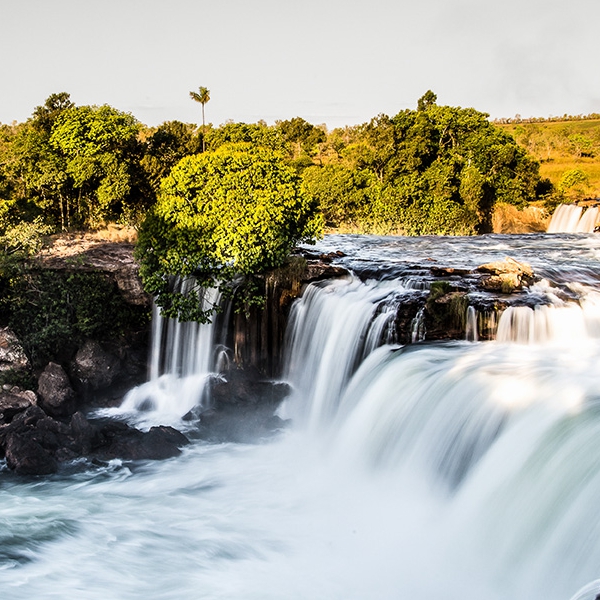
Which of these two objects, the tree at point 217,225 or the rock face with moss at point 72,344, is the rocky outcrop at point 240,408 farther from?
the tree at point 217,225

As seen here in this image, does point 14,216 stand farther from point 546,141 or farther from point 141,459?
point 546,141

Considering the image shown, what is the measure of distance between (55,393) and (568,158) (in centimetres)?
6490

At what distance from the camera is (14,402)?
63.6ft

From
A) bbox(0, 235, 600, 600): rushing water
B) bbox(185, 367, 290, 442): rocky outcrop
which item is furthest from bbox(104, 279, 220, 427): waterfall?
bbox(185, 367, 290, 442): rocky outcrop

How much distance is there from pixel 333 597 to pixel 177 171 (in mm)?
14450

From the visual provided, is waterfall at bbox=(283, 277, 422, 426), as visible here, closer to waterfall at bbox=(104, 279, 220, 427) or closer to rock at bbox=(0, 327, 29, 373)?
waterfall at bbox=(104, 279, 220, 427)

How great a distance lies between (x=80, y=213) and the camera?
3291 centimetres

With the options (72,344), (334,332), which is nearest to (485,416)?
(334,332)

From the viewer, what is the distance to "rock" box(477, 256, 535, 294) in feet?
61.4

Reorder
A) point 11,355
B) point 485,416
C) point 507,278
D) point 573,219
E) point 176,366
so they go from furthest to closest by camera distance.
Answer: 1. point 573,219
2. point 176,366
3. point 11,355
4. point 507,278
5. point 485,416

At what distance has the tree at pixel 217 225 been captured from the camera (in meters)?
21.0

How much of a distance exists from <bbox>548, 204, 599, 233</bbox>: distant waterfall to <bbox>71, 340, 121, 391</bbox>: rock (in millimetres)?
27664

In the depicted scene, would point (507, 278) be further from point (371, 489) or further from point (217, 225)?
point (217, 225)

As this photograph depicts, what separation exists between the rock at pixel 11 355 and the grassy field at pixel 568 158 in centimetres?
3907
